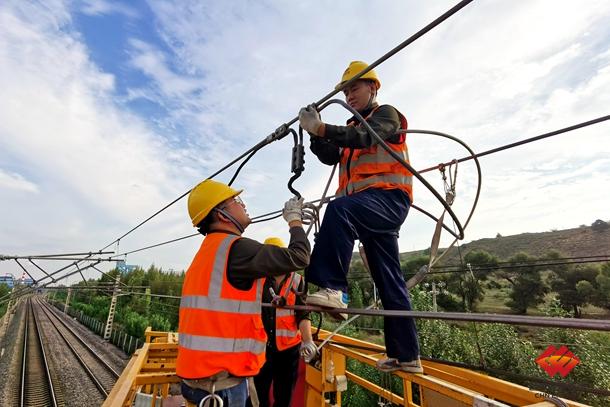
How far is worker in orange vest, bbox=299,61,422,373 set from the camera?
221 centimetres

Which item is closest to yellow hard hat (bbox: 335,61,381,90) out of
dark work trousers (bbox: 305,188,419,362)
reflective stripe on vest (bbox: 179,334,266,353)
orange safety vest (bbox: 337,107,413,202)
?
orange safety vest (bbox: 337,107,413,202)

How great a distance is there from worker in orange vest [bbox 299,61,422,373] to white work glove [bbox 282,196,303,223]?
241mm

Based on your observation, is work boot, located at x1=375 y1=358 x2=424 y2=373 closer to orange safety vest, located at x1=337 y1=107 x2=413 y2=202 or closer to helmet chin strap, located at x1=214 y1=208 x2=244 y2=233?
orange safety vest, located at x1=337 y1=107 x2=413 y2=202

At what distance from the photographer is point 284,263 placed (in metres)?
2.17

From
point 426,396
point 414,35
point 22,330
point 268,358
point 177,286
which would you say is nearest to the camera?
point 414,35

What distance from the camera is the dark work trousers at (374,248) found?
222 cm

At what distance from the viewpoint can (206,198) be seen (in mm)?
2676

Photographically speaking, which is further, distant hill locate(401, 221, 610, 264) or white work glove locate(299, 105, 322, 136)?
distant hill locate(401, 221, 610, 264)

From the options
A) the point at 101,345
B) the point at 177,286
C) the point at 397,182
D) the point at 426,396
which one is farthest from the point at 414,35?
the point at 177,286

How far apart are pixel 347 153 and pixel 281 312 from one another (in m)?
2.05

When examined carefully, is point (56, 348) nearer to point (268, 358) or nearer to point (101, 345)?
point (101, 345)

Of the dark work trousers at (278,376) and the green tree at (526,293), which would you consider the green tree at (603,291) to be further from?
the dark work trousers at (278,376)

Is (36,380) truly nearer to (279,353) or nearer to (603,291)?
(279,353)

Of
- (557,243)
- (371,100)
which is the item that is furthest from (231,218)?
(557,243)
